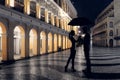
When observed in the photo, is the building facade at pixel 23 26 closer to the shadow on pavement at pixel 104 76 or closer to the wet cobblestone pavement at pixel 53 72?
the wet cobblestone pavement at pixel 53 72

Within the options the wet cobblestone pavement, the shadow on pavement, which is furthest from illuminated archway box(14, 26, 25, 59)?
the shadow on pavement

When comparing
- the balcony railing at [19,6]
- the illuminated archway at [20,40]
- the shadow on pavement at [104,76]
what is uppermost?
the balcony railing at [19,6]

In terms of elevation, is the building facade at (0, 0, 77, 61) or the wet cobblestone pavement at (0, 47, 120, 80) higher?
the building facade at (0, 0, 77, 61)

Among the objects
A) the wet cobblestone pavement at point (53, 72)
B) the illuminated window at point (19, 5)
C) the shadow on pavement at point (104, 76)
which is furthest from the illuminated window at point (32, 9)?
the shadow on pavement at point (104, 76)

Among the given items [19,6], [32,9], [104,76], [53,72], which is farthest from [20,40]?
[104,76]

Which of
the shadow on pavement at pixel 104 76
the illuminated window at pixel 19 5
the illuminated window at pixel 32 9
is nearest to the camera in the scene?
the shadow on pavement at pixel 104 76

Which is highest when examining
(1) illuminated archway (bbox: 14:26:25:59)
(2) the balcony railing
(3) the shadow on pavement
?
(2) the balcony railing

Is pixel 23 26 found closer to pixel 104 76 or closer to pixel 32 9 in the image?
pixel 32 9

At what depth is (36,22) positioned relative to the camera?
2911 centimetres

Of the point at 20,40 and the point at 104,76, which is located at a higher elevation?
the point at 20,40

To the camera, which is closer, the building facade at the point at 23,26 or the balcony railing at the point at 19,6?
the building facade at the point at 23,26

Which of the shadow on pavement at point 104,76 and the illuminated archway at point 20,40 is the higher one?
the illuminated archway at point 20,40

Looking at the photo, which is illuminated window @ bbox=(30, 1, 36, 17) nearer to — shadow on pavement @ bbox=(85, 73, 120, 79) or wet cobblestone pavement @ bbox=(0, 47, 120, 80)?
wet cobblestone pavement @ bbox=(0, 47, 120, 80)

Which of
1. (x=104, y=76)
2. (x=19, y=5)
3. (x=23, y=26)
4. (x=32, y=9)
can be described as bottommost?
(x=104, y=76)
